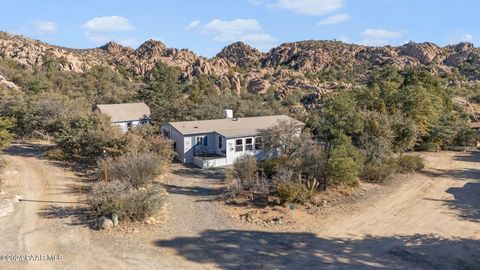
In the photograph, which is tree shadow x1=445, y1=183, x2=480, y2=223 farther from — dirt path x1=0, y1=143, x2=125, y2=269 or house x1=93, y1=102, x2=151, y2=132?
house x1=93, y1=102, x2=151, y2=132

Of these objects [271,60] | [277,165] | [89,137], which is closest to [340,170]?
[277,165]

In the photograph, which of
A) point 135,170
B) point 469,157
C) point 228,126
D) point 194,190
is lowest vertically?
point 194,190

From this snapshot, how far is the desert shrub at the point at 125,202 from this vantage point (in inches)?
556

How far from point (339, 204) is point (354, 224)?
2271mm

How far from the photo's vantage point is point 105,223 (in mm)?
13625

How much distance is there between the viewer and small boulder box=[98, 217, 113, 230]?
13.6 metres

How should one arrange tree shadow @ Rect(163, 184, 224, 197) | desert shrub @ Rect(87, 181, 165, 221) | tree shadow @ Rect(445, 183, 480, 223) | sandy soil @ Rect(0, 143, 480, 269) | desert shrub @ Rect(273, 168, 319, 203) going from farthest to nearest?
tree shadow @ Rect(163, 184, 224, 197), desert shrub @ Rect(273, 168, 319, 203), tree shadow @ Rect(445, 183, 480, 223), desert shrub @ Rect(87, 181, 165, 221), sandy soil @ Rect(0, 143, 480, 269)

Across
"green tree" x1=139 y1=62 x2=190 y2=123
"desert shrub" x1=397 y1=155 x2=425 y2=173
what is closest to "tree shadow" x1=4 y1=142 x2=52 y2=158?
"green tree" x1=139 y1=62 x2=190 y2=123

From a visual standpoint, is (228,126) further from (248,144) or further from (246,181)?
(246,181)

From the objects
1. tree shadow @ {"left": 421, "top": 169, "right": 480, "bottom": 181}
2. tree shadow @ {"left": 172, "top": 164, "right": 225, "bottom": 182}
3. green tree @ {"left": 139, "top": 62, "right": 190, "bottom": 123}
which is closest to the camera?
tree shadow @ {"left": 172, "top": 164, "right": 225, "bottom": 182}

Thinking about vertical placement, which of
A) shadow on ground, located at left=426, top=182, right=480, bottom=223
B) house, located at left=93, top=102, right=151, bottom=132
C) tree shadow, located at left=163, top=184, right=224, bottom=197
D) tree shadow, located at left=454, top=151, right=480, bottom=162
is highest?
house, located at left=93, top=102, right=151, bottom=132

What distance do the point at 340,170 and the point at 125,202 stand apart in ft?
31.9

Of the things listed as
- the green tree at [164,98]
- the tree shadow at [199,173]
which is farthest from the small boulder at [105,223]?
the green tree at [164,98]

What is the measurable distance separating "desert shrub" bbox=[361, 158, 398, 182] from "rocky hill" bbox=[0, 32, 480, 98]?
38387mm
